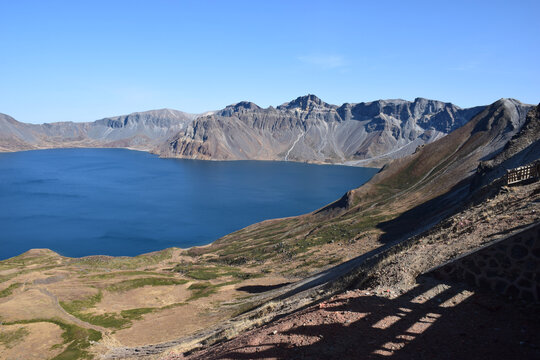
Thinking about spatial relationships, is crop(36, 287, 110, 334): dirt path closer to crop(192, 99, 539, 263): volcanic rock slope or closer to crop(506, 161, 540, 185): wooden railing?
crop(192, 99, 539, 263): volcanic rock slope

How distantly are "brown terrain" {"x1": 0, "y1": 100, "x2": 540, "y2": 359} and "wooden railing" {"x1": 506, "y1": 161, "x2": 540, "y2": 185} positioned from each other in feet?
8.37

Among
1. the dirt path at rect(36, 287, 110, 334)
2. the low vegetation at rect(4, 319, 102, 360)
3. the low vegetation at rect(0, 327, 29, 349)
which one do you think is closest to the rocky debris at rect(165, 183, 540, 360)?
the low vegetation at rect(4, 319, 102, 360)

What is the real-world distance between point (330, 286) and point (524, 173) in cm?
2136

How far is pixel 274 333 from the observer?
1667cm

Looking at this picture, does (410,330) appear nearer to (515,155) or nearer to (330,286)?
(330,286)

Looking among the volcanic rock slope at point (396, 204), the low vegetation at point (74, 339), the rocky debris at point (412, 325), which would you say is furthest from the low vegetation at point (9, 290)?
the rocky debris at point (412, 325)

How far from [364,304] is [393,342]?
10.5 feet

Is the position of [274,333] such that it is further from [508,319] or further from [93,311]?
[93,311]

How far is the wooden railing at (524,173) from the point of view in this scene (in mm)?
33197

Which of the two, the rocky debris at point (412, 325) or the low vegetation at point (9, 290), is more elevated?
the rocky debris at point (412, 325)

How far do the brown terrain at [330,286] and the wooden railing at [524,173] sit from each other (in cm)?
255

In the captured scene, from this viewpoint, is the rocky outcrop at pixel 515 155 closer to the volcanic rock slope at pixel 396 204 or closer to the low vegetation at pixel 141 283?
the volcanic rock slope at pixel 396 204

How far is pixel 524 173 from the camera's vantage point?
34000 mm

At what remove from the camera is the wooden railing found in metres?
33.2
